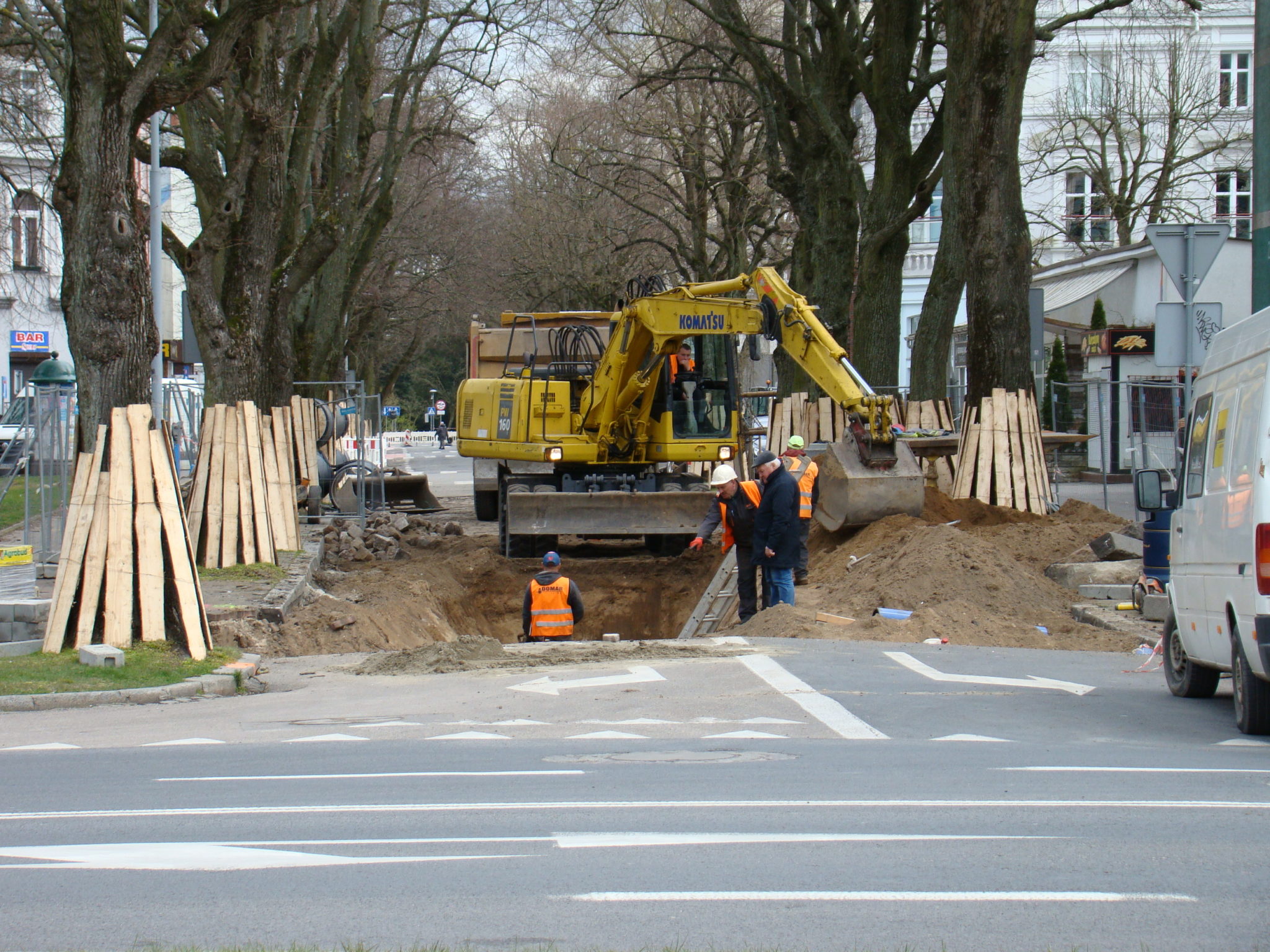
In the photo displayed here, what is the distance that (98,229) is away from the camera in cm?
1295

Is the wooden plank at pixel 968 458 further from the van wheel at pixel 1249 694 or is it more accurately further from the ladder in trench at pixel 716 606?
the van wheel at pixel 1249 694

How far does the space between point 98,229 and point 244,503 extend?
191 inches

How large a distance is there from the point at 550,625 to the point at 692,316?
5220mm

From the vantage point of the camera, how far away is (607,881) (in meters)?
5.12

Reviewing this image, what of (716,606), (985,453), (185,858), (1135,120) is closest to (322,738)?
(185,858)

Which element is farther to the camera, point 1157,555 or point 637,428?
point 637,428

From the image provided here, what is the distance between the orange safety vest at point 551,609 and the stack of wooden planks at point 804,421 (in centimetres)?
777

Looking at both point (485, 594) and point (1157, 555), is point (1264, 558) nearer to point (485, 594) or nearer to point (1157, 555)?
point (1157, 555)

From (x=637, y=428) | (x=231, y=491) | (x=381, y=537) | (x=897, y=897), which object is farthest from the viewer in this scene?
(x=381, y=537)

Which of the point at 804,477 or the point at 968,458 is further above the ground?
the point at 968,458

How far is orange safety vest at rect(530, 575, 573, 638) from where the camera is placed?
13727 millimetres

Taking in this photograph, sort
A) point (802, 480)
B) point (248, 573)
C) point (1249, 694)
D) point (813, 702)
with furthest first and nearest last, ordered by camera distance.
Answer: point (248, 573)
point (802, 480)
point (813, 702)
point (1249, 694)

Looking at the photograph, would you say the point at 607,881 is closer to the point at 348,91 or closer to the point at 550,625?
the point at 550,625

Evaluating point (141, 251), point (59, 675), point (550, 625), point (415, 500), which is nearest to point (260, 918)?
point (59, 675)
